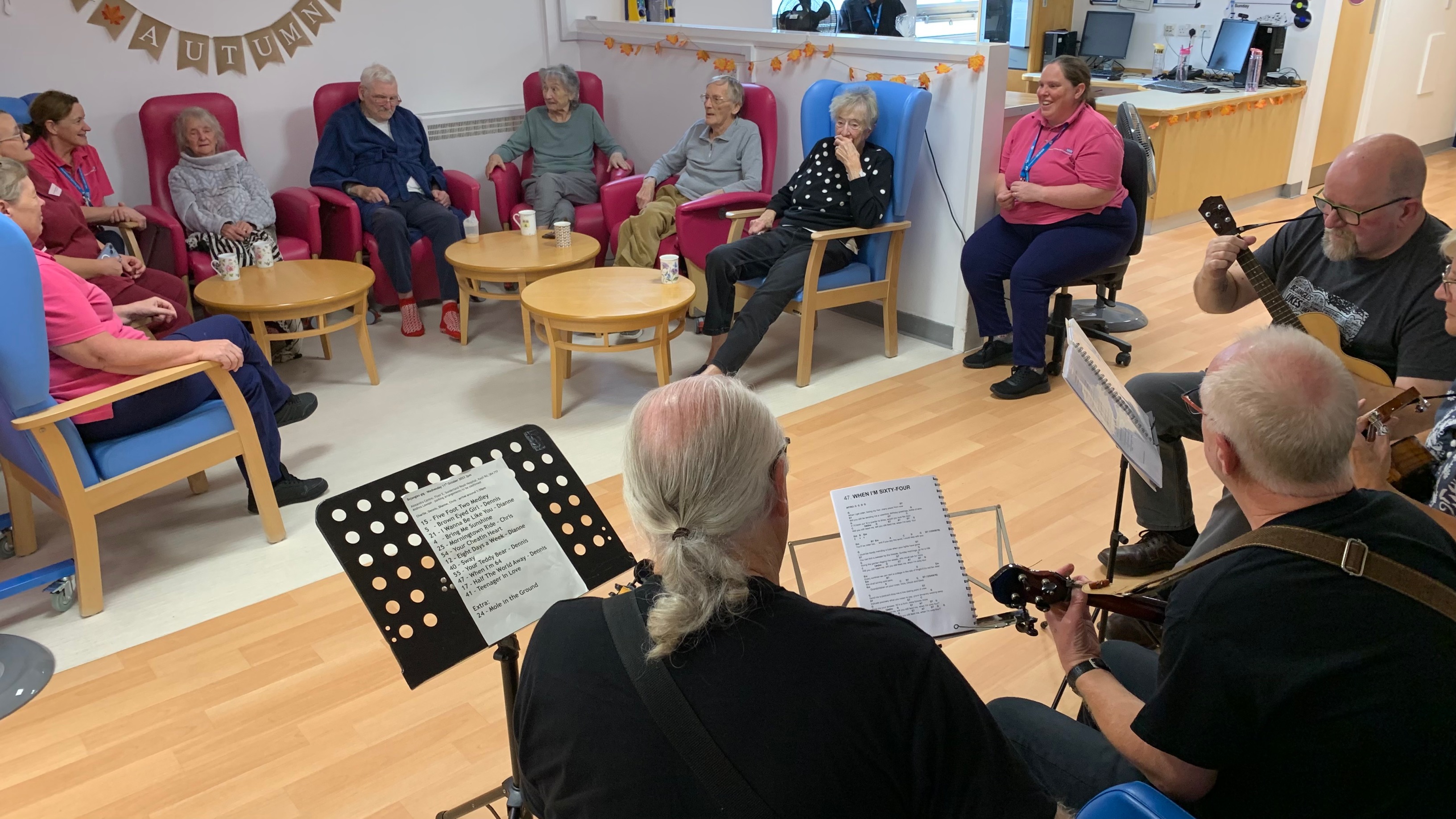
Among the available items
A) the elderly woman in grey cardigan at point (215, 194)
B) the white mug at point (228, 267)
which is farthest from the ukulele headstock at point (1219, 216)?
the elderly woman in grey cardigan at point (215, 194)

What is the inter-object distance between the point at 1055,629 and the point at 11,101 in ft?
14.8

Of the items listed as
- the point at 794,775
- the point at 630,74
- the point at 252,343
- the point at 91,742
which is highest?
the point at 630,74

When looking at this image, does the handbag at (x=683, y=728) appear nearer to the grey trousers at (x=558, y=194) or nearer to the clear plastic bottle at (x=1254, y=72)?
the grey trousers at (x=558, y=194)

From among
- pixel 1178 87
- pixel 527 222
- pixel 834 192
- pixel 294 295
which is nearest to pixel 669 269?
pixel 834 192

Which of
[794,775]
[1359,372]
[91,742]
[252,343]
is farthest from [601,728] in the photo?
[252,343]

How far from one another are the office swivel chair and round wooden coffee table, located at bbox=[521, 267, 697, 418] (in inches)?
59.7

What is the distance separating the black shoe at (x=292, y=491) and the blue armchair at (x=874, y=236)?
1.80m

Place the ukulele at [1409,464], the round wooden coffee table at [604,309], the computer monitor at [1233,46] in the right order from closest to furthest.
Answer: the ukulele at [1409,464] < the round wooden coffee table at [604,309] < the computer monitor at [1233,46]

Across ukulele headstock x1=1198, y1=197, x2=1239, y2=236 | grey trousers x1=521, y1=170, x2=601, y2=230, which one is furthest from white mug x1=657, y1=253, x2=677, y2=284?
ukulele headstock x1=1198, y1=197, x2=1239, y2=236

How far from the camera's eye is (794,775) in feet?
3.29

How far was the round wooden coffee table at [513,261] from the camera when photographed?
4.09m

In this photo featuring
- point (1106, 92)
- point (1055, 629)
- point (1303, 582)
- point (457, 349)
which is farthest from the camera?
point (1106, 92)

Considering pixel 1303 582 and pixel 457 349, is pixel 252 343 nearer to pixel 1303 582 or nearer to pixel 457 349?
pixel 457 349

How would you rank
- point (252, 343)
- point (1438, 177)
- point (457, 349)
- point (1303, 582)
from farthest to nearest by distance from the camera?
point (1438, 177), point (457, 349), point (252, 343), point (1303, 582)
